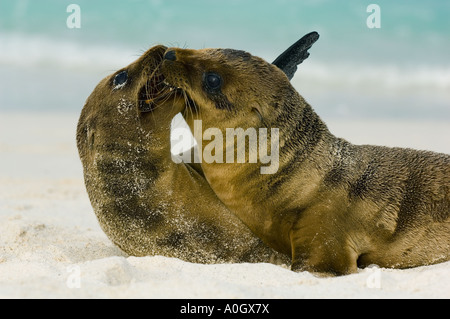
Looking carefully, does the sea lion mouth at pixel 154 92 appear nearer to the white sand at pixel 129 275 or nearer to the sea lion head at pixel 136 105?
the sea lion head at pixel 136 105

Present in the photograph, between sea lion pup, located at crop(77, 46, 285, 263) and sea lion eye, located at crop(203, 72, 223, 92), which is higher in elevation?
sea lion eye, located at crop(203, 72, 223, 92)

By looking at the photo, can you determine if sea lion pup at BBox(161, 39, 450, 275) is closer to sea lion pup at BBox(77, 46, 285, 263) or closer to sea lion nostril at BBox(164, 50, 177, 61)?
sea lion nostril at BBox(164, 50, 177, 61)

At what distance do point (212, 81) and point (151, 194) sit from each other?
1060mm

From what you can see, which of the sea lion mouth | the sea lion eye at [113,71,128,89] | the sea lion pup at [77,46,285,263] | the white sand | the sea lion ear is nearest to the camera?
the white sand

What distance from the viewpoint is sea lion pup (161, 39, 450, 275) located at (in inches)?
197

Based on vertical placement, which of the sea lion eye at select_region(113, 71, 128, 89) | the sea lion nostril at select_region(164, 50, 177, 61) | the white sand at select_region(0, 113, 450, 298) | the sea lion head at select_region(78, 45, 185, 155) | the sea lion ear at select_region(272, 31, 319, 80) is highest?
the sea lion ear at select_region(272, 31, 319, 80)

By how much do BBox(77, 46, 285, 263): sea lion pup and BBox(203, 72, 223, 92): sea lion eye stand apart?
1.29 feet

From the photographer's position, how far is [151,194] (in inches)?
209

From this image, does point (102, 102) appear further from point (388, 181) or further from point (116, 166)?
point (388, 181)

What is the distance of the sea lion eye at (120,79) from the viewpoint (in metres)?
5.39

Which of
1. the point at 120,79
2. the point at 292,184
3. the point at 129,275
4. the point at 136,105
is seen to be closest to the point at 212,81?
the point at 136,105

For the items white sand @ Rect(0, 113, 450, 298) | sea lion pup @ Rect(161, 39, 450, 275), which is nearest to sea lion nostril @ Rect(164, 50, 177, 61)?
sea lion pup @ Rect(161, 39, 450, 275)
